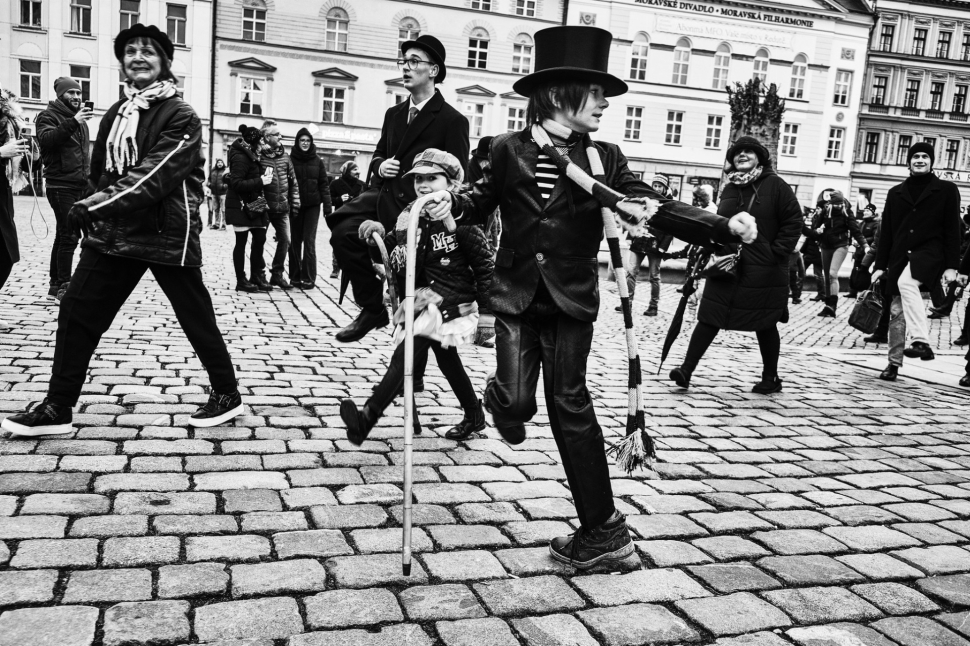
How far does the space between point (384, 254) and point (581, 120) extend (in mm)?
1609

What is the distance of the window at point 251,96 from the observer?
145 ft

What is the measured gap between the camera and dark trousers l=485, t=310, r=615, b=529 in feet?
11.1

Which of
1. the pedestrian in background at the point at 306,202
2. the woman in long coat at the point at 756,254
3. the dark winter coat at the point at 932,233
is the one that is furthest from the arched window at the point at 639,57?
the woman in long coat at the point at 756,254

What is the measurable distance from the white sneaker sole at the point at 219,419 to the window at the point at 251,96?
42310mm

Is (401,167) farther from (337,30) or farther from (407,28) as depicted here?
(407,28)

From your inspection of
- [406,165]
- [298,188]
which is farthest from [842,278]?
[406,165]

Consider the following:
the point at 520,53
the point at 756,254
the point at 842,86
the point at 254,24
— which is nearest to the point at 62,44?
the point at 254,24

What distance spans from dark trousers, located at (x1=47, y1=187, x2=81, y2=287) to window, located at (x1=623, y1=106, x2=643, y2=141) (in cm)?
4451

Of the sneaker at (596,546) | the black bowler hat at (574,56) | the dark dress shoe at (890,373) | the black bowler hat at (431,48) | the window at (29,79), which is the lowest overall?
the dark dress shoe at (890,373)

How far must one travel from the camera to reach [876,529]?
13.2ft

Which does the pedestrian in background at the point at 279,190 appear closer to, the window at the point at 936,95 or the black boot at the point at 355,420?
the black boot at the point at 355,420

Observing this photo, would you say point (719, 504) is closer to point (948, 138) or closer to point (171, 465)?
point (171, 465)

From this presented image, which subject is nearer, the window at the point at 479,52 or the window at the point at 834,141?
the window at the point at 479,52

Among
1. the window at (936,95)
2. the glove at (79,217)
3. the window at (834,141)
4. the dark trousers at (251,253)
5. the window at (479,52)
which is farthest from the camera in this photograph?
the window at (936,95)
